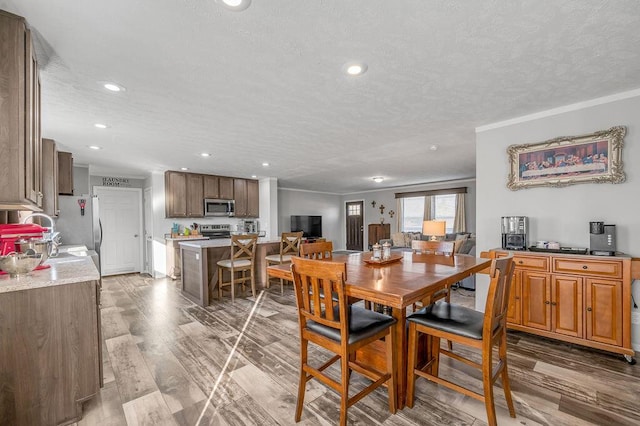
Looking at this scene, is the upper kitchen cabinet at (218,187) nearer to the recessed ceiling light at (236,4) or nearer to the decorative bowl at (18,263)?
the decorative bowl at (18,263)

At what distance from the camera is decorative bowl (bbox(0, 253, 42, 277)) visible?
1685 mm

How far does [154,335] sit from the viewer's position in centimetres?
302

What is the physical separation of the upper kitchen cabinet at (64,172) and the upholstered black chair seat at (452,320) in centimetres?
483

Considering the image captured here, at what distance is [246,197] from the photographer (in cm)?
712

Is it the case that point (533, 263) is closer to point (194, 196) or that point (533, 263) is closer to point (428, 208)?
point (428, 208)

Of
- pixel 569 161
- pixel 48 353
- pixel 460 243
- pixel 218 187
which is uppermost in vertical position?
pixel 218 187

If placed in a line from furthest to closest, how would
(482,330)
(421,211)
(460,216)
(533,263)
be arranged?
(421,211)
(460,216)
(533,263)
(482,330)

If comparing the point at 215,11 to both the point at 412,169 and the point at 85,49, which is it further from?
the point at 412,169

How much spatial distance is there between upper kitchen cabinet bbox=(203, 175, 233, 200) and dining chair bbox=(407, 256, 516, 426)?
573 centimetres

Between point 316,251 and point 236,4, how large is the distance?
70.2 inches

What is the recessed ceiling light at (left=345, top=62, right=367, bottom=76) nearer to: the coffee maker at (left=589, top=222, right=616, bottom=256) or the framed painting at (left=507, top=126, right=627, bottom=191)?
the framed painting at (left=507, top=126, right=627, bottom=191)

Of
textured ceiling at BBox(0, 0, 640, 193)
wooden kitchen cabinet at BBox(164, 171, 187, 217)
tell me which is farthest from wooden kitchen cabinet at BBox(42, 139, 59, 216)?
wooden kitchen cabinet at BBox(164, 171, 187, 217)

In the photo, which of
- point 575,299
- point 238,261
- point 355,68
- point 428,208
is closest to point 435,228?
point 575,299

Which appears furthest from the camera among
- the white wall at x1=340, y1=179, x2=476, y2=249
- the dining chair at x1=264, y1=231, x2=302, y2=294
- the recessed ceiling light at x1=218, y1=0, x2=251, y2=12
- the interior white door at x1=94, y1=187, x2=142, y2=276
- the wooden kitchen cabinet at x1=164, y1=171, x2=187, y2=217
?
the white wall at x1=340, y1=179, x2=476, y2=249
